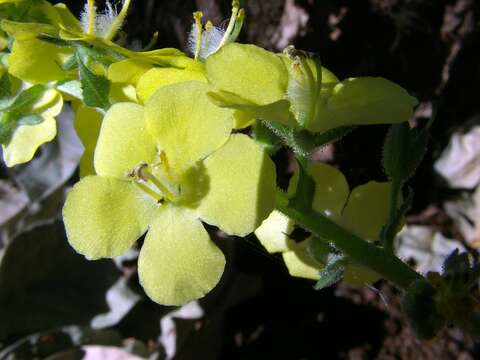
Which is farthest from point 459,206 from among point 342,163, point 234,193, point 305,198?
point 234,193

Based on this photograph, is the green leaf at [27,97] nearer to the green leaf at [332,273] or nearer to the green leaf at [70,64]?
the green leaf at [70,64]

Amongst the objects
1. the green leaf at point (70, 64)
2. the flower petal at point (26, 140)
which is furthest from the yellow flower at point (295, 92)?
the flower petal at point (26, 140)

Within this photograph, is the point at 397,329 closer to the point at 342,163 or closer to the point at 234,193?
the point at 342,163

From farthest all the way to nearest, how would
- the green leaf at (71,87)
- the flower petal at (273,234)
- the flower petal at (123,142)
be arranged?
the flower petal at (273,234) < the green leaf at (71,87) < the flower petal at (123,142)

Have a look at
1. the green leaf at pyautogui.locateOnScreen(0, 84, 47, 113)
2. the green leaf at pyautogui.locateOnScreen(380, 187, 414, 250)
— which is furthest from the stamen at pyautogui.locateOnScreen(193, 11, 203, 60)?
the green leaf at pyautogui.locateOnScreen(380, 187, 414, 250)

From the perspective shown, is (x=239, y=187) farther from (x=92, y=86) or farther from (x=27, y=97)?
(x=27, y=97)

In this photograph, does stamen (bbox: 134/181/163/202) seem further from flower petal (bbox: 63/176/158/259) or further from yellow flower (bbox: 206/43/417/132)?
yellow flower (bbox: 206/43/417/132)
